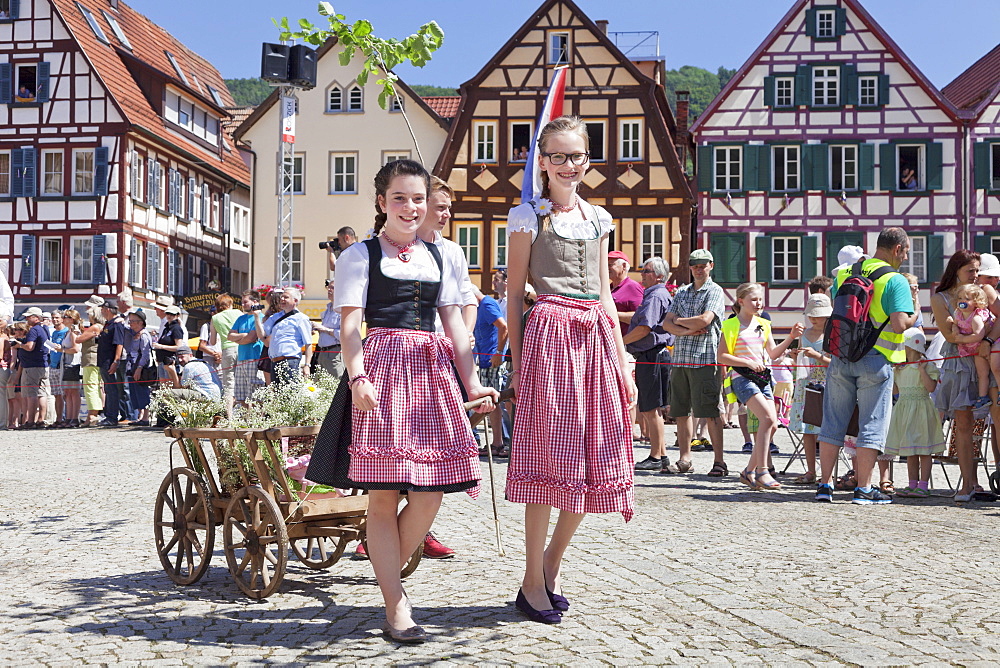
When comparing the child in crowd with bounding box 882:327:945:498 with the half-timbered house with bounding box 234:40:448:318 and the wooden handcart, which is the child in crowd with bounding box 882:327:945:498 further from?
the half-timbered house with bounding box 234:40:448:318

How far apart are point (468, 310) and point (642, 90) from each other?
33431 millimetres

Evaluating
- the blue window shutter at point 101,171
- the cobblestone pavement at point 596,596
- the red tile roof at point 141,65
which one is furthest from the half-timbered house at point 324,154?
the cobblestone pavement at point 596,596

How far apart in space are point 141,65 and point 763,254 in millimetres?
21345

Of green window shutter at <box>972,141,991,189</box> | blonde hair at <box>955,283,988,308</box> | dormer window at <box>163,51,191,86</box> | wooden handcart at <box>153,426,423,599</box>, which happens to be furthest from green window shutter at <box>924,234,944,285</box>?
wooden handcart at <box>153,426,423,599</box>

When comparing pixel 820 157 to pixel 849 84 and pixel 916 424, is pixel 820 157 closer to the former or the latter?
pixel 849 84

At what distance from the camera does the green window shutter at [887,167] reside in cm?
3906

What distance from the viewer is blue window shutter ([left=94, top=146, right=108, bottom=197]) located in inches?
1620

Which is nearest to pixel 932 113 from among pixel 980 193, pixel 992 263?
pixel 980 193

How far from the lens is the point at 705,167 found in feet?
130

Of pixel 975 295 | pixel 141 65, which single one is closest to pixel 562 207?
pixel 975 295

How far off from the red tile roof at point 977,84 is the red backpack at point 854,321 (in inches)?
1246

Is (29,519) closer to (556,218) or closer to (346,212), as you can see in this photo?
(556,218)

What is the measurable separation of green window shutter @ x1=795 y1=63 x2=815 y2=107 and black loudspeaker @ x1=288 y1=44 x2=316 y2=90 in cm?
1621

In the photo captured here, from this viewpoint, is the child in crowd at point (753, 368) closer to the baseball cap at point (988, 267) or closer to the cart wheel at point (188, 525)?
the baseball cap at point (988, 267)
